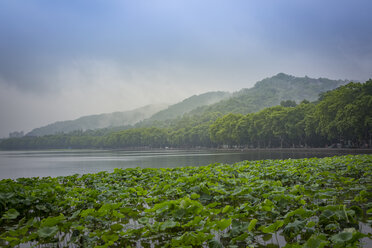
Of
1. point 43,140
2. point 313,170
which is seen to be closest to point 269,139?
point 313,170

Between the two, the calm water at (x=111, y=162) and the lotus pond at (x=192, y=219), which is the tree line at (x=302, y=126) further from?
the lotus pond at (x=192, y=219)

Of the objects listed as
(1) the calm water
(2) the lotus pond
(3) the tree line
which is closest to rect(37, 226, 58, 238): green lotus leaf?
(2) the lotus pond

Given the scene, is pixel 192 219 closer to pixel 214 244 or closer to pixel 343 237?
pixel 214 244

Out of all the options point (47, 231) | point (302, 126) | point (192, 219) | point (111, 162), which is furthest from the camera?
point (302, 126)

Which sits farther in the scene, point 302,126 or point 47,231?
point 302,126

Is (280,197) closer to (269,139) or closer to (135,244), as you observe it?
(135,244)

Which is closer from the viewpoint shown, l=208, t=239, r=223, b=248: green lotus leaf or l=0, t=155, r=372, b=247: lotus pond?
l=208, t=239, r=223, b=248: green lotus leaf

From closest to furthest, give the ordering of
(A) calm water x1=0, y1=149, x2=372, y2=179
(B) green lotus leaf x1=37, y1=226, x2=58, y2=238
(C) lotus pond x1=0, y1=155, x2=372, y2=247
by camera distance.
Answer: (B) green lotus leaf x1=37, y1=226, x2=58, y2=238 → (C) lotus pond x1=0, y1=155, x2=372, y2=247 → (A) calm water x1=0, y1=149, x2=372, y2=179

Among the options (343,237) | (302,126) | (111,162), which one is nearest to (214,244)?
(343,237)

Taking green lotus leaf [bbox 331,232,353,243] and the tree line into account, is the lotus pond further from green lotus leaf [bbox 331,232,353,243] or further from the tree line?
the tree line

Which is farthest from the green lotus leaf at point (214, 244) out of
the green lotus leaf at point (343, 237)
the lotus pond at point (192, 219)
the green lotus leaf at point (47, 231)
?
the green lotus leaf at point (47, 231)

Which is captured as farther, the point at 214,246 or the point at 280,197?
the point at 280,197

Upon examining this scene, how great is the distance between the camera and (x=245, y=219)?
21.6 feet

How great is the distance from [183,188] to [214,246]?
14.3ft
